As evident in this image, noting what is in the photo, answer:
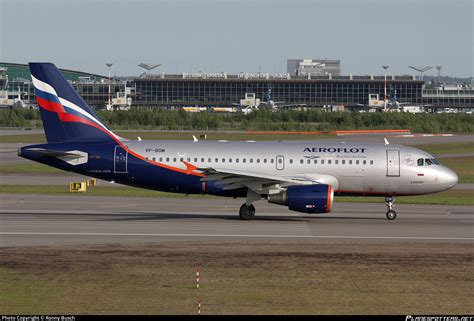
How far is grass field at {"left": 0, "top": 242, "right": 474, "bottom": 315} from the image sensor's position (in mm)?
21781

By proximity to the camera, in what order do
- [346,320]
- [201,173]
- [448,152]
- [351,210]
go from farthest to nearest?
[448,152]
[351,210]
[201,173]
[346,320]

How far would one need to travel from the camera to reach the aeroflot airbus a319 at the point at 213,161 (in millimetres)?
41000

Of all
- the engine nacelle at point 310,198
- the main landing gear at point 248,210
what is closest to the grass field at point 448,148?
the main landing gear at point 248,210

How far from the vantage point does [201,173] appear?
1607 inches

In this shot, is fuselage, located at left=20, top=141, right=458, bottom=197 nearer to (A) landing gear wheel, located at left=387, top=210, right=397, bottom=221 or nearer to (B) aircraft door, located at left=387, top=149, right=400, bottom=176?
(B) aircraft door, located at left=387, top=149, right=400, bottom=176

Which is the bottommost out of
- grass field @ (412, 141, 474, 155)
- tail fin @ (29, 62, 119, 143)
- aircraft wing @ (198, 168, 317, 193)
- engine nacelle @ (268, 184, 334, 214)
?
grass field @ (412, 141, 474, 155)

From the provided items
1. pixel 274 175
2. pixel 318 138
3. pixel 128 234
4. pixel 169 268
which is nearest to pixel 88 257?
pixel 169 268

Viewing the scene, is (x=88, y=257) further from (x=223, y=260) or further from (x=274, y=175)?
Answer: (x=274, y=175)

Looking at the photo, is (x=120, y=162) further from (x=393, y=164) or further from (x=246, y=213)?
(x=393, y=164)

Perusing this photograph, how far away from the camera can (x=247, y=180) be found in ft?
132

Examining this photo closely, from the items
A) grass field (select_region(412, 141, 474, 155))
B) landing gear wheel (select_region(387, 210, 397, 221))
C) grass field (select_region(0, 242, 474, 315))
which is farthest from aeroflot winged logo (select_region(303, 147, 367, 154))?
grass field (select_region(412, 141, 474, 155))

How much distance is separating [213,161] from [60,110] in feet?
24.6

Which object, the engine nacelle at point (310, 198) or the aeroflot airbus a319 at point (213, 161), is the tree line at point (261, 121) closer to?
the aeroflot airbus a319 at point (213, 161)

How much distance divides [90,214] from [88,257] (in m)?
13.7
